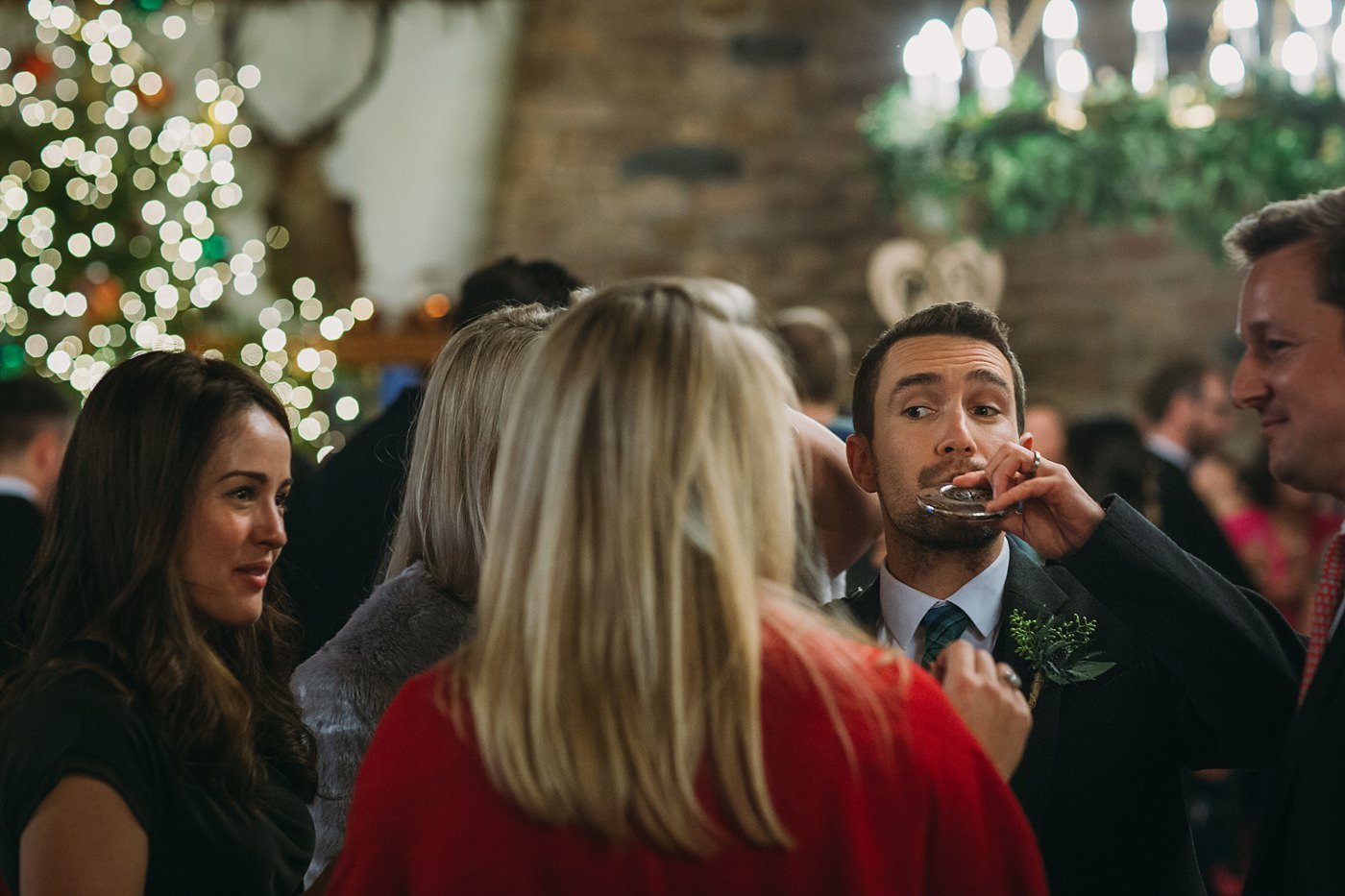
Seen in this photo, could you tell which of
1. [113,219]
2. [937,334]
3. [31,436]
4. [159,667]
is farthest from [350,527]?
[113,219]

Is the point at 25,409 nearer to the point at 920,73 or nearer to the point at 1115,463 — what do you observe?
the point at 1115,463

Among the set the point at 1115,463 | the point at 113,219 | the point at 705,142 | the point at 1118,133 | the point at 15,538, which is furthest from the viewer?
the point at 705,142

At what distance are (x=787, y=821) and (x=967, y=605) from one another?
843mm

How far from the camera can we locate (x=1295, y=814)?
1519 mm

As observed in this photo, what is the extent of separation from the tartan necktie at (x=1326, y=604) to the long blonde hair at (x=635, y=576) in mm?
802

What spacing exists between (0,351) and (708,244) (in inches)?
122

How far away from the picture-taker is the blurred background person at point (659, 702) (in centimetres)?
115

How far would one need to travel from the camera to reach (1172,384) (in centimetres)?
519

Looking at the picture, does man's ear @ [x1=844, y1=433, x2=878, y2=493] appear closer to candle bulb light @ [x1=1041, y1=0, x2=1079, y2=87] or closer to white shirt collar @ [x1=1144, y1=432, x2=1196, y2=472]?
white shirt collar @ [x1=1144, y1=432, x2=1196, y2=472]

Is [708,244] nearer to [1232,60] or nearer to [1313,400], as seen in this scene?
[1232,60]

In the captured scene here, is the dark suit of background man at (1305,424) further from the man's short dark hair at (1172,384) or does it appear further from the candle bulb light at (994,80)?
the candle bulb light at (994,80)

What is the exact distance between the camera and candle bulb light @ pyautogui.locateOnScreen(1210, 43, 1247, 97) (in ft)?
17.0

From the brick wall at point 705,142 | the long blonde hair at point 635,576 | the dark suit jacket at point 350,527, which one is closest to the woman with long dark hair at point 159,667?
the long blonde hair at point 635,576

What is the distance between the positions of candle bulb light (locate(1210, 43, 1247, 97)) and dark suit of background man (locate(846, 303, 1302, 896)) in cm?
376
